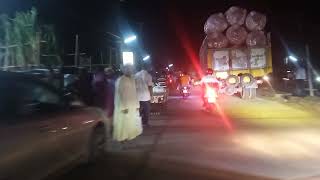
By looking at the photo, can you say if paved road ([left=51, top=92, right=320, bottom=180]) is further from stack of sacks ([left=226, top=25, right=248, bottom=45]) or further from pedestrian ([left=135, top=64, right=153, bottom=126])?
stack of sacks ([left=226, top=25, right=248, bottom=45])

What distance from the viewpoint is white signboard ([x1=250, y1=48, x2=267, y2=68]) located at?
2962cm

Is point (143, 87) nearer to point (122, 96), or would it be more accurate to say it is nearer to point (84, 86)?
point (84, 86)

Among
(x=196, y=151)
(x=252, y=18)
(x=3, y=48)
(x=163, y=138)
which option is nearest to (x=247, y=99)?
(x=252, y=18)

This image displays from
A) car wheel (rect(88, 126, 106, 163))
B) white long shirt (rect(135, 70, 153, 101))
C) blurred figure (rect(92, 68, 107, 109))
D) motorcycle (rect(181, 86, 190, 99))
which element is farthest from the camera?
motorcycle (rect(181, 86, 190, 99))

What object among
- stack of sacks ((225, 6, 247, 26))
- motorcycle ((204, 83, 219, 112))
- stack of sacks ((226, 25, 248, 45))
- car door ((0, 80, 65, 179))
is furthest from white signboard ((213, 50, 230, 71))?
car door ((0, 80, 65, 179))

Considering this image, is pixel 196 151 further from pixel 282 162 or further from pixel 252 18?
pixel 252 18

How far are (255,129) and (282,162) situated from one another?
5.00 metres

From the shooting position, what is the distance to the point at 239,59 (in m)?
29.7

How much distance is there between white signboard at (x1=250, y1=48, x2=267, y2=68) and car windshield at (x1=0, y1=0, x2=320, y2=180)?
2.1 inches

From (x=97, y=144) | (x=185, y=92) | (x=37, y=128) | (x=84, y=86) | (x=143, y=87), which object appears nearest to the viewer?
(x=37, y=128)

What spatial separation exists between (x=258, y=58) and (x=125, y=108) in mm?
18573

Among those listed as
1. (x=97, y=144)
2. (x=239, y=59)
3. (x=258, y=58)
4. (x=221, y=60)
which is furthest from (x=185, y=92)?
(x=97, y=144)

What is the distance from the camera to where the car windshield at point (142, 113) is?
7215mm

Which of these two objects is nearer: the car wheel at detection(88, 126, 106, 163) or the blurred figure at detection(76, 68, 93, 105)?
the car wheel at detection(88, 126, 106, 163)
